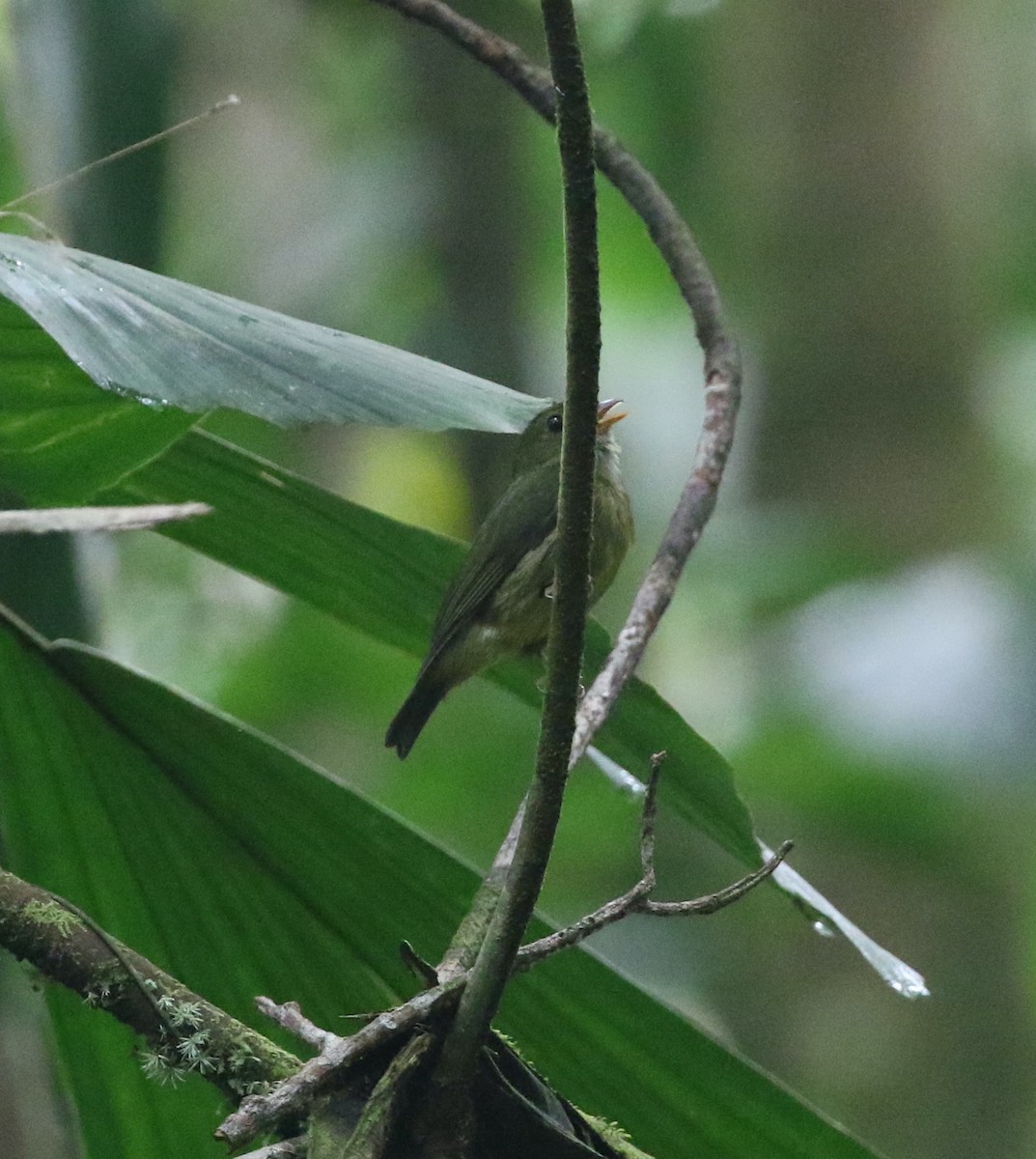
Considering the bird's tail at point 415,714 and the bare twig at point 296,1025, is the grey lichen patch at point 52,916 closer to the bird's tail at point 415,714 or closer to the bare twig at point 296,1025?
the bare twig at point 296,1025

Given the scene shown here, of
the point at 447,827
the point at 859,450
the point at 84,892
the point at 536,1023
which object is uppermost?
the point at 859,450

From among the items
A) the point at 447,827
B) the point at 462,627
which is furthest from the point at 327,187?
the point at 462,627

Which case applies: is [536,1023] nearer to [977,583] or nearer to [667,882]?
[977,583]

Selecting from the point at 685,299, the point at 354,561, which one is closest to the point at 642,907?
the point at 354,561

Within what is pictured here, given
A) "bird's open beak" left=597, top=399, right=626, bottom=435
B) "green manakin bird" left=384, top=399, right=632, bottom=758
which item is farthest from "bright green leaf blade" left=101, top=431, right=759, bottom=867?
"bird's open beak" left=597, top=399, right=626, bottom=435

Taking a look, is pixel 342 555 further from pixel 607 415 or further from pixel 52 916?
pixel 607 415

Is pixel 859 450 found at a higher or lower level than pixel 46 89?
higher

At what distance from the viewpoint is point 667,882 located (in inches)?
202

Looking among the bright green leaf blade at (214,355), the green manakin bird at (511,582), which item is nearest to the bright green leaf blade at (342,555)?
the bright green leaf blade at (214,355)

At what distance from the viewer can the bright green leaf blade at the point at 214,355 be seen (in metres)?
1.14

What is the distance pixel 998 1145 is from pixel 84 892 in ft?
13.2

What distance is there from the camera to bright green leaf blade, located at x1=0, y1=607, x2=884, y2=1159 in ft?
5.30

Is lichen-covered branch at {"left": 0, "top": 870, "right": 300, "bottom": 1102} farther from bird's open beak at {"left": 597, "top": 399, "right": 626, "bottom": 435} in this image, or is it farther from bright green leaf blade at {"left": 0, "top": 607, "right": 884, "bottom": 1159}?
bird's open beak at {"left": 597, "top": 399, "right": 626, "bottom": 435}

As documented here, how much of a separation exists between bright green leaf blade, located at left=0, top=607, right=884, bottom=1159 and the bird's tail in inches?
69.3
